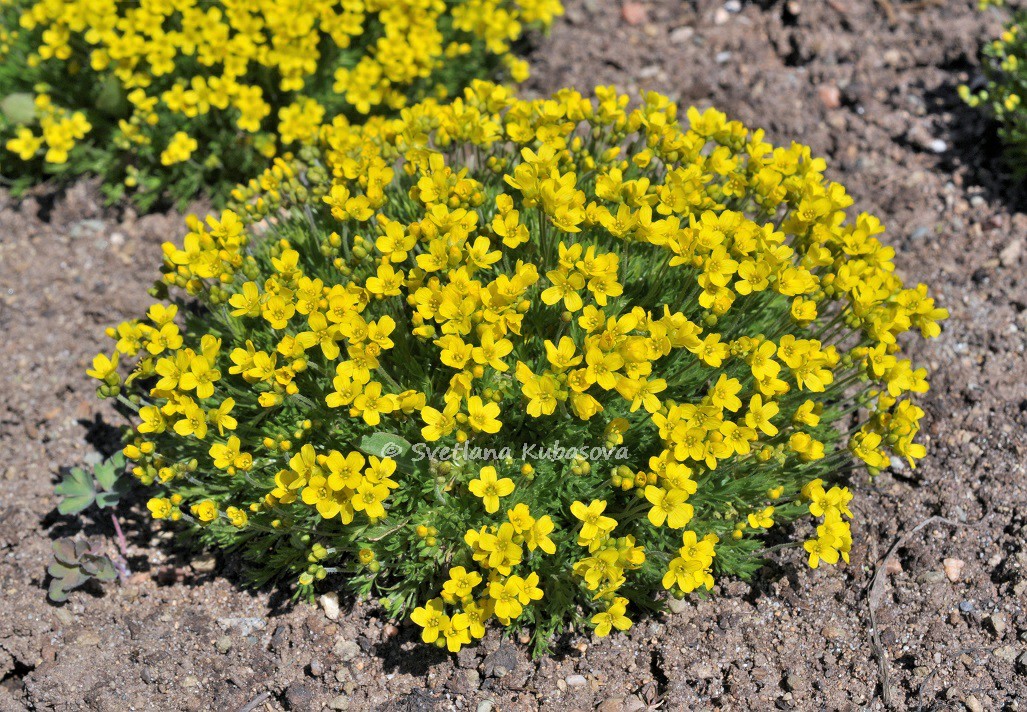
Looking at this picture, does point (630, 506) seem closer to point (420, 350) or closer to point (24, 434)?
point (420, 350)

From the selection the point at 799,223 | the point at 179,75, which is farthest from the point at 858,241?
the point at 179,75

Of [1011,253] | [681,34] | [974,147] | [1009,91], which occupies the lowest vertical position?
[1011,253]

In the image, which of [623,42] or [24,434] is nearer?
[24,434]

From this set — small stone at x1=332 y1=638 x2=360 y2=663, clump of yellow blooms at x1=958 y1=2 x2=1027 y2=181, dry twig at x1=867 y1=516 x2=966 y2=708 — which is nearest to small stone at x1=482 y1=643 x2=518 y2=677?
small stone at x1=332 y1=638 x2=360 y2=663

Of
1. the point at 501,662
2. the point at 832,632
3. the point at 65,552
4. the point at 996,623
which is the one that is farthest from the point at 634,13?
the point at 65,552

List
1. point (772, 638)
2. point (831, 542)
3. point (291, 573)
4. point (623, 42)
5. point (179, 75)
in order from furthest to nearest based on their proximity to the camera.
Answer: point (623, 42), point (179, 75), point (291, 573), point (772, 638), point (831, 542)

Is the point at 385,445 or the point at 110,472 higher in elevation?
the point at 385,445

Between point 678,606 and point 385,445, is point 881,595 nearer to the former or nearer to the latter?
point 678,606
